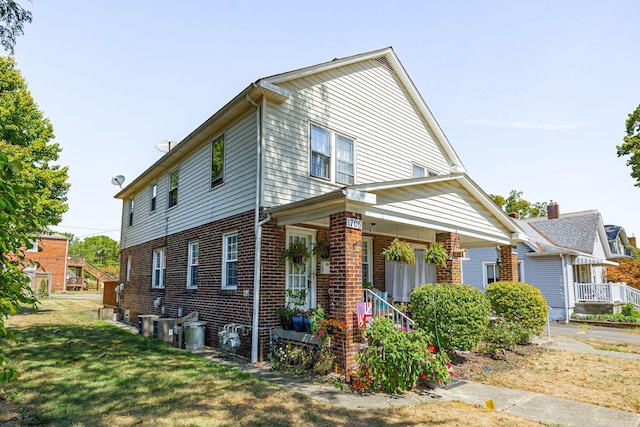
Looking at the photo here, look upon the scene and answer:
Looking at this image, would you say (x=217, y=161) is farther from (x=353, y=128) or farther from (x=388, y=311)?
(x=388, y=311)

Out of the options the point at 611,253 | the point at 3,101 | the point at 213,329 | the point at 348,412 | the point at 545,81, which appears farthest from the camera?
the point at 611,253

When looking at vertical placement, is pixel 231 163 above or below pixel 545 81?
below

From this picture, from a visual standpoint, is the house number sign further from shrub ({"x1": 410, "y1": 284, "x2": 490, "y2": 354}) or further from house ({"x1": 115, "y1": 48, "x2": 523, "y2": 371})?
shrub ({"x1": 410, "y1": 284, "x2": 490, "y2": 354})

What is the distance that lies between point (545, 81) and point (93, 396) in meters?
13.0

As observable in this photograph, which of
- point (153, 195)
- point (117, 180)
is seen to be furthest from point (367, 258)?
point (117, 180)

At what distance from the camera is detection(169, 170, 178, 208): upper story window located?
46.2 ft

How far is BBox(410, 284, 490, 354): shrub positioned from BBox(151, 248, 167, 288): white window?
32.4 feet

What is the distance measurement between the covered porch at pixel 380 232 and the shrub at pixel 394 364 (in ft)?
1.80

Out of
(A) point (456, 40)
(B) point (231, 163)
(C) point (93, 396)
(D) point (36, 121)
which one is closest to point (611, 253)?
(A) point (456, 40)

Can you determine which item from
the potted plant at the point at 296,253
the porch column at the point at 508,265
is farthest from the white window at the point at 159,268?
the porch column at the point at 508,265

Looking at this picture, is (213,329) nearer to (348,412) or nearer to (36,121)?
(348,412)

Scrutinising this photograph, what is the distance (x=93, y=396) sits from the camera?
5957 millimetres

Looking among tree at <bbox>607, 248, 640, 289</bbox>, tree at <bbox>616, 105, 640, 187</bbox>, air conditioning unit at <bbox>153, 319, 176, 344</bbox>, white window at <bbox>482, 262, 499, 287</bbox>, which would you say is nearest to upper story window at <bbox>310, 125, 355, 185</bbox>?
air conditioning unit at <bbox>153, 319, 176, 344</bbox>

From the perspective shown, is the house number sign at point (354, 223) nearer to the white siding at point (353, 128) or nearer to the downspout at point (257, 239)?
A: the downspout at point (257, 239)
